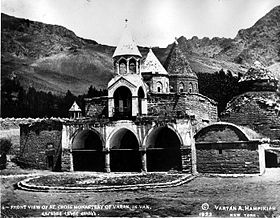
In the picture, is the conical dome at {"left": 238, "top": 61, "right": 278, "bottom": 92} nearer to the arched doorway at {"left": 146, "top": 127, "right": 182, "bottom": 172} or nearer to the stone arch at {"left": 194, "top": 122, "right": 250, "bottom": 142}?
the arched doorway at {"left": 146, "top": 127, "right": 182, "bottom": 172}

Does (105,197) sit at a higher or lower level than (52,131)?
lower

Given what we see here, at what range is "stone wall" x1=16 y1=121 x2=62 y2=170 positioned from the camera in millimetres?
24484

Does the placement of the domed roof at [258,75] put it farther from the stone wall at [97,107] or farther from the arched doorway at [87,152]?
the arched doorway at [87,152]

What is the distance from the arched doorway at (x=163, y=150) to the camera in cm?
2230

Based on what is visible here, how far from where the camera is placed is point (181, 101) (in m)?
25.7

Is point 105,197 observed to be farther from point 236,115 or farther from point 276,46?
point 276,46

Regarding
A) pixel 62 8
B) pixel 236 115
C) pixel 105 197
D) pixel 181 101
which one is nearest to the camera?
pixel 105 197

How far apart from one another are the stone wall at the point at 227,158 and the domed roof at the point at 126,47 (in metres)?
7.11

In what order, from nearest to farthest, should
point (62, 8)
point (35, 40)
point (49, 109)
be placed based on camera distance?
point (62, 8) → point (49, 109) → point (35, 40)

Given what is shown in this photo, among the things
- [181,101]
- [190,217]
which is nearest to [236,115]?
[181,101]

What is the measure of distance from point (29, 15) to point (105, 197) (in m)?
8.73

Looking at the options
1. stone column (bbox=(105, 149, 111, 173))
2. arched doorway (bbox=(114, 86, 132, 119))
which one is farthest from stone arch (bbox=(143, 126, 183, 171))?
stone column (bbox=(105, 149, 111, 173))

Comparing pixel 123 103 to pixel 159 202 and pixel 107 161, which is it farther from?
pixel 159 202

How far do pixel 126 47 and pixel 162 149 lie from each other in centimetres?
682
